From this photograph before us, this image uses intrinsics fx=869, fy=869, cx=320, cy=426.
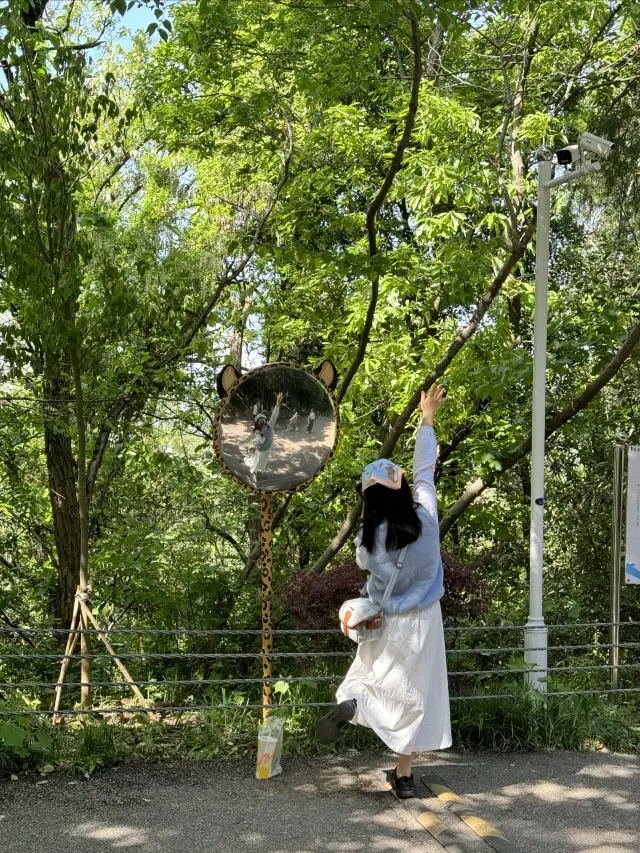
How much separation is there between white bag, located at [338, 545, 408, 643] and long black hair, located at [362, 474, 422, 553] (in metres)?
0.09

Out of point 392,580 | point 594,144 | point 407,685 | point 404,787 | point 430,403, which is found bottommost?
point 404,787

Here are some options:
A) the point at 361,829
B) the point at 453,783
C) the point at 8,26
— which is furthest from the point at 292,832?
the point at 8,26

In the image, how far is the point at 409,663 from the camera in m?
4.59

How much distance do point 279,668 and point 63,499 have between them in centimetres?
281

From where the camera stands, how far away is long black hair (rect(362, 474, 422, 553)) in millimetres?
4559

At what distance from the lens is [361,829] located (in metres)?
4.37

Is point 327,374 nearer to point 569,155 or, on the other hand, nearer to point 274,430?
point 274,430

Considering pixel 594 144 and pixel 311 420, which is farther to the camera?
pixel 594 144

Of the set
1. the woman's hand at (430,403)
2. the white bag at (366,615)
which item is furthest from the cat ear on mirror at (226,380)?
the white bag at (366,615)

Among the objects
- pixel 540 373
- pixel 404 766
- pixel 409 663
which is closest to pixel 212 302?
pixel 540 373

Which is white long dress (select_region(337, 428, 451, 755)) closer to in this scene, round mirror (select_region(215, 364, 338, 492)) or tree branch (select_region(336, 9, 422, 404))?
round mirror (select_region(215, 364, 338, 492))

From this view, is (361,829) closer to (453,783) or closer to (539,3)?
(453,783)

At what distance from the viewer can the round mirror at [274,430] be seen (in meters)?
5.80

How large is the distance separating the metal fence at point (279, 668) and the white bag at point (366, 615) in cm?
99
